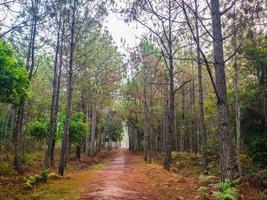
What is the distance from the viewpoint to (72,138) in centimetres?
2667

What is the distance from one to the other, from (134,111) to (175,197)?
32.2m

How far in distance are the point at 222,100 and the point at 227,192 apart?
7.77 ft

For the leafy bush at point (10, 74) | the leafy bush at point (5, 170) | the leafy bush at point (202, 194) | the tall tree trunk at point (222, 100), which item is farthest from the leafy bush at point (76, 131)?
the tall tree trunk at point (222, 100)

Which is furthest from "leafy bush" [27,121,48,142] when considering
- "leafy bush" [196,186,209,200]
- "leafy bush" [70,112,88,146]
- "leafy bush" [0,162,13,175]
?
"leafy bush" [196,186,209,200]

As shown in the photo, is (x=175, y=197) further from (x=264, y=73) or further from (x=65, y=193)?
(x=264, y=73)

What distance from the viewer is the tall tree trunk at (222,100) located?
835 cm

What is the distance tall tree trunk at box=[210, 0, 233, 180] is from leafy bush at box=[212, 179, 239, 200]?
22cm

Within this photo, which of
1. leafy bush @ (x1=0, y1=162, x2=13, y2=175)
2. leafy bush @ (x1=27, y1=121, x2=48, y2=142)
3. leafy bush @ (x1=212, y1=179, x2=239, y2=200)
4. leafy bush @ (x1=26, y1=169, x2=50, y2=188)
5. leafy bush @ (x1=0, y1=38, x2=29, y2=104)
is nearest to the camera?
leafy bush @ (x1=212, y1=179, x2=239, y2=200)

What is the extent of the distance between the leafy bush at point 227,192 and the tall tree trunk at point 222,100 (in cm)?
22

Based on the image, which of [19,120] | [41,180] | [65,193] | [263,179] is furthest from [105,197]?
[19,120]

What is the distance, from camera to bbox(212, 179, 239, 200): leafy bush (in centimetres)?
775

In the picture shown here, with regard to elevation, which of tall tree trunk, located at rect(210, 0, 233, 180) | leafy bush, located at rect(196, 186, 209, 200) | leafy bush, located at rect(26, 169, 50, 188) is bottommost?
leafy bush, located at rect(196, 186, 209, 200)

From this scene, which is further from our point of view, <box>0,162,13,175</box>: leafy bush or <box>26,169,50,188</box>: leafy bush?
<box>0,162,13,175</box>: leafy bush

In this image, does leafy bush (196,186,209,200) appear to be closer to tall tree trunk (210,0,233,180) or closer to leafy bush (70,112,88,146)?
tall tree trunk (210,0,233,180)
